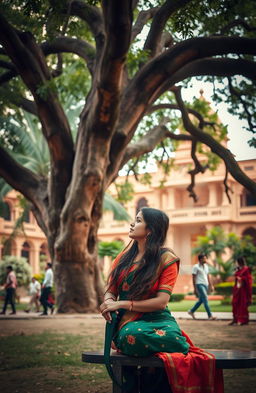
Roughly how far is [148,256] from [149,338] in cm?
50

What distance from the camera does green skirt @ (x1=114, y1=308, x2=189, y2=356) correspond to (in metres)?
3.04

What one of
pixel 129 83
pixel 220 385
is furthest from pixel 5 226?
pixel 220 385

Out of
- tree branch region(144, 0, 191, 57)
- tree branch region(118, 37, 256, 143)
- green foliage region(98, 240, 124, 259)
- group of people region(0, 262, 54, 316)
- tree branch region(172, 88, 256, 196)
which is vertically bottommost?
group of people region(0, 262, 54, 316)

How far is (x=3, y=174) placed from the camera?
45.3 feet

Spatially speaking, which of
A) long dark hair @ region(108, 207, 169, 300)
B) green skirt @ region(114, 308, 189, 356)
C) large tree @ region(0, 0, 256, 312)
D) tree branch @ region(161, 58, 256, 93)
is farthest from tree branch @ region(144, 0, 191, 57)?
green skirt @ region(114, 308, 189, 356)

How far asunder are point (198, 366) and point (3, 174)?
1145cm

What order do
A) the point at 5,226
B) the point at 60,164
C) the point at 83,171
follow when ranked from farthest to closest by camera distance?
1. the point at 5,226
2. the point at 60,164
3. the point at 83,171

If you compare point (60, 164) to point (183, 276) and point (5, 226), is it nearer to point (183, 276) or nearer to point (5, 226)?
point (183, 276)

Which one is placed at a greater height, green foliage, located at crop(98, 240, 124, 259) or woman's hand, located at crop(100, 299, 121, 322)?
green foliage, located at crop(98, 240, 124, 259)

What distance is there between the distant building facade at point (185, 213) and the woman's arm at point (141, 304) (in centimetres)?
3054

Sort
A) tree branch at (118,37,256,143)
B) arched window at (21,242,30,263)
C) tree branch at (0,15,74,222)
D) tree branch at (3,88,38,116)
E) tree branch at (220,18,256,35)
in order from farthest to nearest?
arched window at (21,242,30,263) < tree branch at (3,88,38,116) < tree branch at (220,18,256,35) < tree branch at (118,37,256,143) < tree branch at (0,15,74,222)

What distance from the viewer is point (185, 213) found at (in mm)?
37625

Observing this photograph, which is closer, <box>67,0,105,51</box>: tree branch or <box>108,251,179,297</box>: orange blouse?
→ <box>108,251,179,297</box>: orange blouse

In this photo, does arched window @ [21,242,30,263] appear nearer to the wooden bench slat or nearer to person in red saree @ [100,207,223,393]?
person in red saree @ [100,207,223,393]
